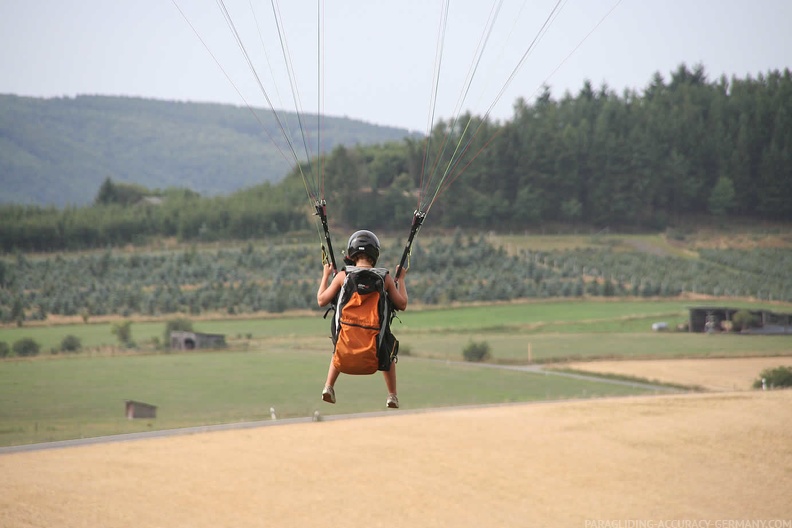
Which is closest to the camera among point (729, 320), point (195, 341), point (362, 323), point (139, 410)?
point (362, 323)

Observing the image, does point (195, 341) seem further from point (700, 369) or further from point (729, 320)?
point (729, 320)

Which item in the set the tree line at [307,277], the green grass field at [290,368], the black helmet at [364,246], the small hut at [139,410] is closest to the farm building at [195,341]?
the green grass field at [290,368]

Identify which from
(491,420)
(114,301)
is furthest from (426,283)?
(491,420)

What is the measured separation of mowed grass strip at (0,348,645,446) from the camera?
181ft

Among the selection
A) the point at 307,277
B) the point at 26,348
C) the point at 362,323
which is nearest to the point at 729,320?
the point at 307,277

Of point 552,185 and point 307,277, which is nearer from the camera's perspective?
point 307,277

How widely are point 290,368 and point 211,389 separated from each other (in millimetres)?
7487

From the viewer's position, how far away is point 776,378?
68.2 metres

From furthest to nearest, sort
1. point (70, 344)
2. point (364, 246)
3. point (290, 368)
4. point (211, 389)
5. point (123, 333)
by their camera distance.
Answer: point (123, 333)
point (70, 344)
point (290, 368)
point (211, 389)
point (364, 246)

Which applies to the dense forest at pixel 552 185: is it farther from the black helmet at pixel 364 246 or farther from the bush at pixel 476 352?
the black helmet at pixel 364 246

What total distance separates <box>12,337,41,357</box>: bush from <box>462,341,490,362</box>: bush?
96.1 feet

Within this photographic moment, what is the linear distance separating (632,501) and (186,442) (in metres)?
19.4

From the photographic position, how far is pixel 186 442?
49.4 m

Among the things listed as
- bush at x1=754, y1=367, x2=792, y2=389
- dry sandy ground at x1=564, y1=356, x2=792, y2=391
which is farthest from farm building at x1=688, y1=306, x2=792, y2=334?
bush at x1=754, y1=367, x2=792, y2=389
